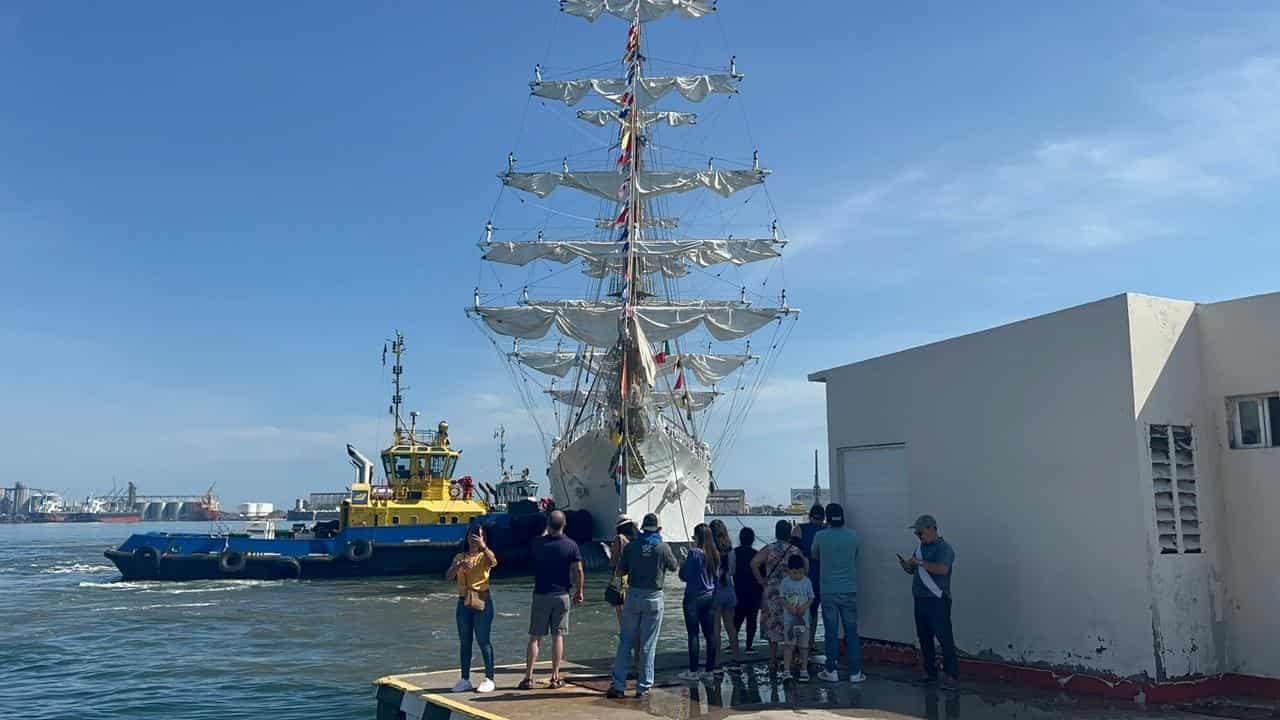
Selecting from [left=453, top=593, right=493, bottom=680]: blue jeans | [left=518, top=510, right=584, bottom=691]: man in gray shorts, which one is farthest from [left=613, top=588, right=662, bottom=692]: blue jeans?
[left=453, top=593, right=493, bottom=680]: blue jeans

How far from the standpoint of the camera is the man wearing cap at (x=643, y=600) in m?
7.92

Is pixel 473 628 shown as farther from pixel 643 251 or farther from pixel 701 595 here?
pixel 643 251

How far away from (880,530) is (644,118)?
35.1 meters

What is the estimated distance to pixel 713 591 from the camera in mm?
8992

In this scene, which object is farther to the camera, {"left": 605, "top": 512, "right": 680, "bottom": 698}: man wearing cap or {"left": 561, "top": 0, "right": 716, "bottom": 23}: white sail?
{"left": 561, "top": 0, "right": 716, "bottom": 23}: white sail

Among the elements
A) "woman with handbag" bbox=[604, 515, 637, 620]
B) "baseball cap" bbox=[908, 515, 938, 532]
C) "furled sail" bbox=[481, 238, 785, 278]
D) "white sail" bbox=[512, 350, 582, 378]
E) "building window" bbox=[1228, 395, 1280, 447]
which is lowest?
"woman with handbag" bbox=[604, 515, 637, 620]

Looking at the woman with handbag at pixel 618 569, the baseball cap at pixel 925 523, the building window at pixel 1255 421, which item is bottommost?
the woman with handbag at pixel 618 569

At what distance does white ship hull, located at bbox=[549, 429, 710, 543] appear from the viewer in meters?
34.7

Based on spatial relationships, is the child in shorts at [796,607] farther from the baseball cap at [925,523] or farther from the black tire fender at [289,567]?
the black tire fender at [289,567]

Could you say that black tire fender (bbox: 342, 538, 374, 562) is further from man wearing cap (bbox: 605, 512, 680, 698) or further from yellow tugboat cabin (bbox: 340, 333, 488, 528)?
man wearing cap (bbox: 605, 512, 680, 698)

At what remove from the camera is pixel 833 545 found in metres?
8.73

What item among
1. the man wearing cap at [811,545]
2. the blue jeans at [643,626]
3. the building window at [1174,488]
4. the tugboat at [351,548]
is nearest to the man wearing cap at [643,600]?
the blue jeans at [643,626]

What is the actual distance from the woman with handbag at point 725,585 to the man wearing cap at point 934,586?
1897mm

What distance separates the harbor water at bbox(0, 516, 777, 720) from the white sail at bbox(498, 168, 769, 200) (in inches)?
651
